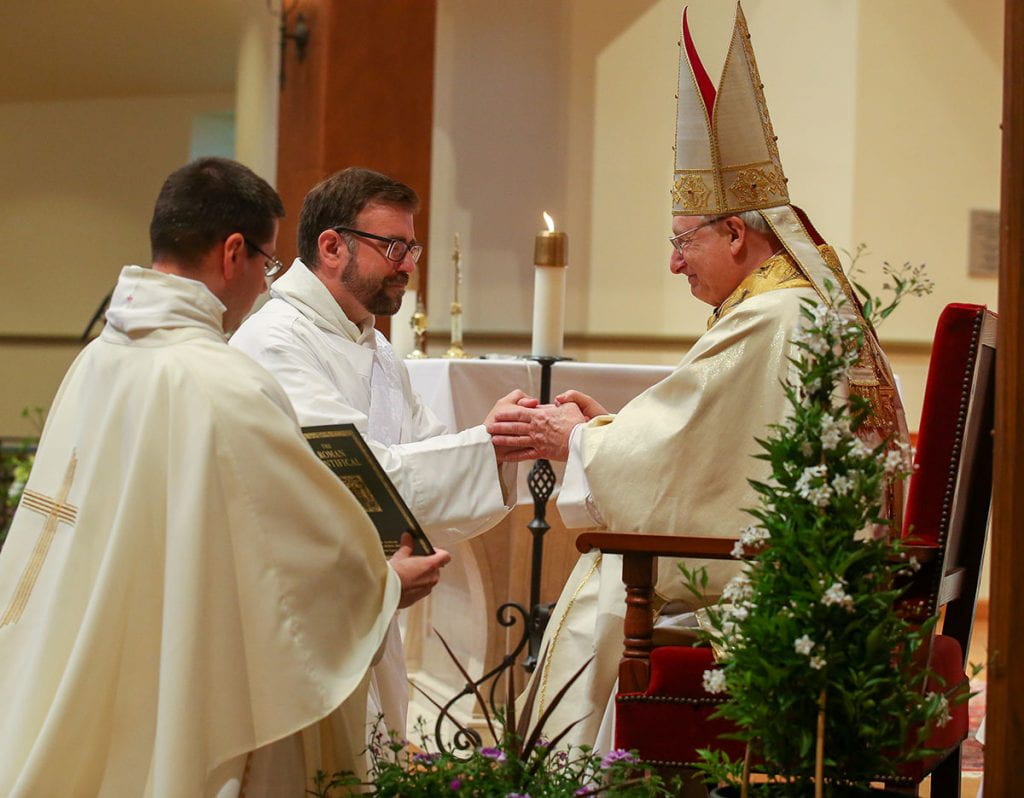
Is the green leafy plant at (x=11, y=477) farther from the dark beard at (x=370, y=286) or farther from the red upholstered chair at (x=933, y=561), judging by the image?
the red upholstered chair at (x=933, y=561)

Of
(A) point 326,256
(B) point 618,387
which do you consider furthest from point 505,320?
(A) point 326,256

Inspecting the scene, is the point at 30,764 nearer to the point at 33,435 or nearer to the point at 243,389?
the point at 243,389

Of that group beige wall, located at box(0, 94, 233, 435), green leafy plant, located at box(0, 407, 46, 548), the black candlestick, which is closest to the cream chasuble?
the black candlestick

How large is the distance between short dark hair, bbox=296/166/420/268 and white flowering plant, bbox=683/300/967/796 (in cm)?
152

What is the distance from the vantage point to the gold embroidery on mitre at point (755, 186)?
124 inches

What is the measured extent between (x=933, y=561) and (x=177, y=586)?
1496mm

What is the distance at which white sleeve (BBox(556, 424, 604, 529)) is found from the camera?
302cm

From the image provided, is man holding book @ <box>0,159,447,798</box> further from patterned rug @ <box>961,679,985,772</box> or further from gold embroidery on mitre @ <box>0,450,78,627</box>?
patterned rug @ <box>961,679,985,772</box>

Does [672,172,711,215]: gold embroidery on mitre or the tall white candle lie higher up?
[672,172,711,215]: gold embroidery on mitre

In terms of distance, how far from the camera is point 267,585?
2104mm

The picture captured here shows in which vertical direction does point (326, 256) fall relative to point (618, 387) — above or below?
above

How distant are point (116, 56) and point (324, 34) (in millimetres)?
4407

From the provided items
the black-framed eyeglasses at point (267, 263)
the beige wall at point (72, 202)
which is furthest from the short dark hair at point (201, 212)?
the beige wall at point (72, 202)

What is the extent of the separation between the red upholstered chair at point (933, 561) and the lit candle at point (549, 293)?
1171 millimetres
